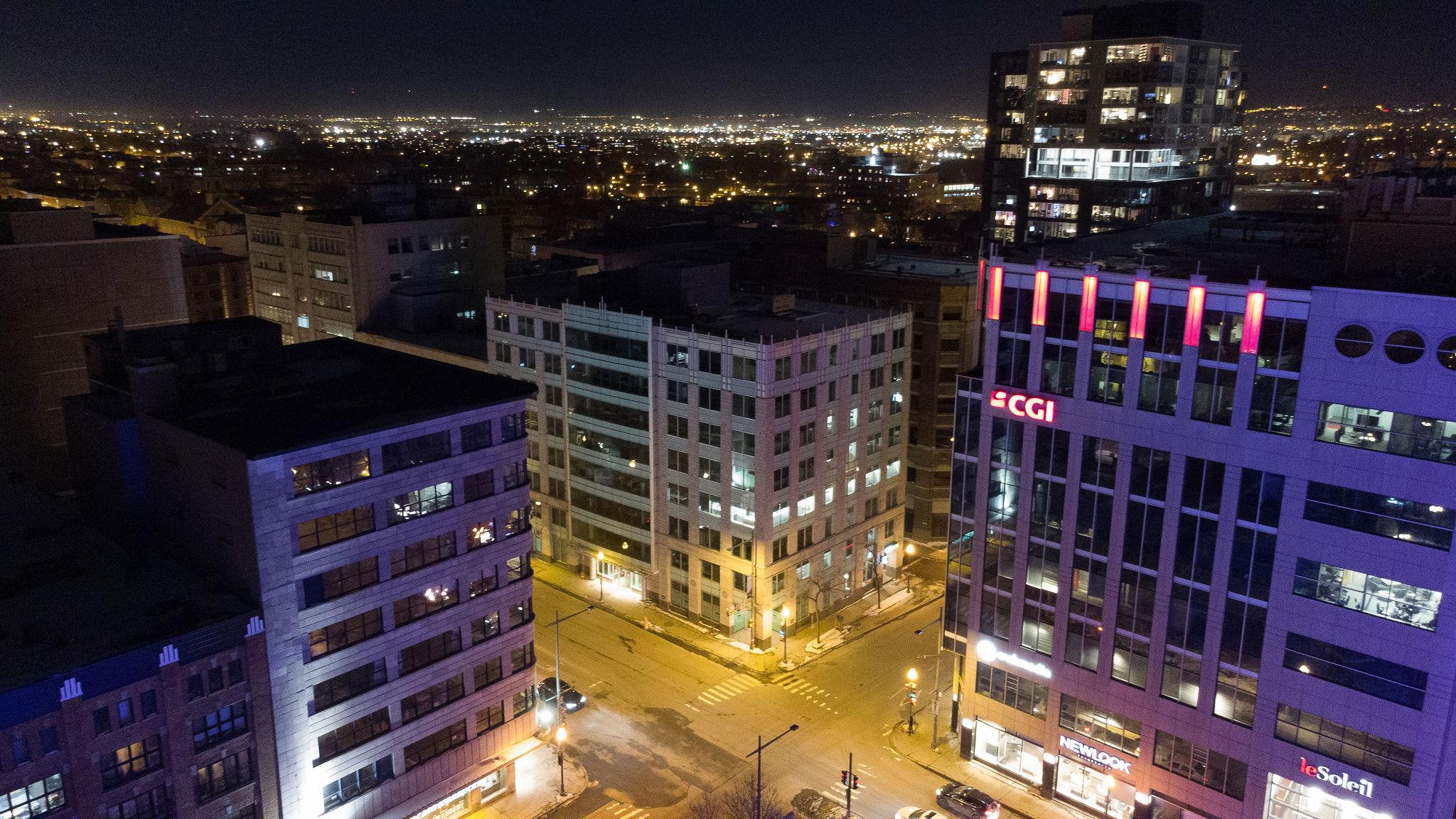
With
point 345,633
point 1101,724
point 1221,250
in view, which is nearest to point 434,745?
point 345,633

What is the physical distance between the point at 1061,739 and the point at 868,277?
50.3 m

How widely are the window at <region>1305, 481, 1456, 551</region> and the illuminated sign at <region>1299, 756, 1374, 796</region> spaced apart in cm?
1266

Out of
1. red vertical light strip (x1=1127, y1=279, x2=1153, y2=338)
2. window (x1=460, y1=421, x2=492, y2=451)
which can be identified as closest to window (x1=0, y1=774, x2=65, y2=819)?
window (x1=460, y1=421, x2=492, y2=451)

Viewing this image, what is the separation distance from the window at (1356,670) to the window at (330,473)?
48.9 metres

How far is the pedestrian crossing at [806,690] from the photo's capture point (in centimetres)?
6981

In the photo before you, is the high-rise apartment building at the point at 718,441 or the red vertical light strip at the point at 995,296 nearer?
the red vertical light strip at the point at 995,296

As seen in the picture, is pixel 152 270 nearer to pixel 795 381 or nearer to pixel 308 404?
pixel 308 404

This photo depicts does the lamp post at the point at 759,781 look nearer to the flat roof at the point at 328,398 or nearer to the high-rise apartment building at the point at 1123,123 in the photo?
the flat roof at the point at 328,398

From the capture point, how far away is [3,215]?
3484 inches

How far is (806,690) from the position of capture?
71500mm

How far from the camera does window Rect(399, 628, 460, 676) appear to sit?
5291 centimetres

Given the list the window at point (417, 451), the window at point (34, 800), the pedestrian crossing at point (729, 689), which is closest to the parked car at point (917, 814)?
the pedestrian crossing at point (729, 689)

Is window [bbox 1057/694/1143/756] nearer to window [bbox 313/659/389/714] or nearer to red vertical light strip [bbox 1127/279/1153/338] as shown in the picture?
red vertical light strip [bbox 1127/279/1153/338]

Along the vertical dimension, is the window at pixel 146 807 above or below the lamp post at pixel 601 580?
above
